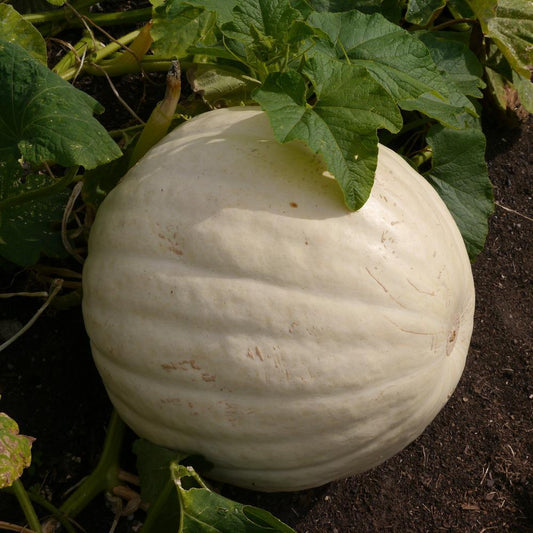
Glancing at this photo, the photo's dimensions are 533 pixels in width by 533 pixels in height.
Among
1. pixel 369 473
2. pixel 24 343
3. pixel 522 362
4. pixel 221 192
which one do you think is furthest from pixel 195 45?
pixel 522 362

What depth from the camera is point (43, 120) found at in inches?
52.1

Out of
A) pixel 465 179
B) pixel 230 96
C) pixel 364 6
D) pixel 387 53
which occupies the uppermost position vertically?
pixel 387 53

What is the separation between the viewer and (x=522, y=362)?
2.11 metres

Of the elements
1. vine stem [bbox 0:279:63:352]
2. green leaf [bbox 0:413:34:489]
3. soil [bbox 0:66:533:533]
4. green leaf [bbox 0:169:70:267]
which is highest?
green leaf [bbox 0:169:70:267]

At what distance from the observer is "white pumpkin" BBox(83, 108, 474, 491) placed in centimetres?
131

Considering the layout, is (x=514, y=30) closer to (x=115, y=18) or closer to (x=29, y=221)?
(x=115, y=18)

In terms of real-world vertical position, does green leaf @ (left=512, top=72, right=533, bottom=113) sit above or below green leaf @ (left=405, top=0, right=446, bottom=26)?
below

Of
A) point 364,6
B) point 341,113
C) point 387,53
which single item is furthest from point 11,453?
point 364,6

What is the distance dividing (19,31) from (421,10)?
3.38 ft

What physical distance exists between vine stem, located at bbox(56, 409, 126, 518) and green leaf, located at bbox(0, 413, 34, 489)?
1.15 feet

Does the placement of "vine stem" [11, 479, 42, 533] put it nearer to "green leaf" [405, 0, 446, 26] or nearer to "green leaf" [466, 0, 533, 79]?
"green leaf" [405, 0, 446, 26]

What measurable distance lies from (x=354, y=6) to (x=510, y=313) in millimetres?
1006

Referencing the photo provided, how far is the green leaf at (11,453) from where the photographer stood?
1.18m

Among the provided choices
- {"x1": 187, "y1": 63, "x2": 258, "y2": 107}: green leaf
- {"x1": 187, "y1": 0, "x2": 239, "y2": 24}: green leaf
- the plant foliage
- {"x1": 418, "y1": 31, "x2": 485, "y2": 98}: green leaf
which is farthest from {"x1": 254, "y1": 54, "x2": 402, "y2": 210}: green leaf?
{"x1": 418, "y1": 31, "x2": 485, "y2": 98}: green leaf
